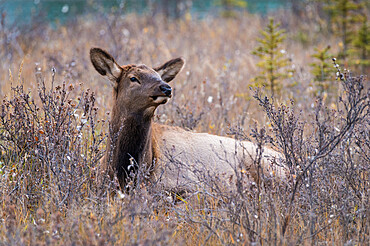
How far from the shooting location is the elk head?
4875 mm

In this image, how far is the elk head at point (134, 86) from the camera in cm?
488

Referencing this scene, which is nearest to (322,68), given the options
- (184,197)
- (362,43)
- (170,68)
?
(362,43)

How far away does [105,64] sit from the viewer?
17.5ft

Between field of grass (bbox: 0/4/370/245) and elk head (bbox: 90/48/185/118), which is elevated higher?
elk head (bbox: 90/48/185/118)

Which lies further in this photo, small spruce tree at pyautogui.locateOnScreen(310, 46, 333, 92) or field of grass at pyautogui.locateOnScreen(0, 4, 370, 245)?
small spruce tree at pyautogui.locateOnScreen(310, 46, 333, 92)

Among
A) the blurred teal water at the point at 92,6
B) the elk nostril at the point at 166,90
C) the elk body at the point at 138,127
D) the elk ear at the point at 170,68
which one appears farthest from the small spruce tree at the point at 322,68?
the blurred teal water at the point at 92,6

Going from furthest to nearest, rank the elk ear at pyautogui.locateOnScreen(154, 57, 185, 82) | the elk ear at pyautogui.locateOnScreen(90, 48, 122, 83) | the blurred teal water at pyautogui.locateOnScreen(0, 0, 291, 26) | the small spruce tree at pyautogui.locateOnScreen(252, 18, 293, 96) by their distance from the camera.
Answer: the blurred teal water at pyautogui.locateOnScreen(0, 0, 291, 26), the small spruce tree at pyautogui.locateOnScreen(252, 18, 293, 96), the elk ear at pyautogui.locateOnScreen(154, 57, 185, 82), the elk ear at pyautogui.locateOnScreen(90, 48, 122, 83)

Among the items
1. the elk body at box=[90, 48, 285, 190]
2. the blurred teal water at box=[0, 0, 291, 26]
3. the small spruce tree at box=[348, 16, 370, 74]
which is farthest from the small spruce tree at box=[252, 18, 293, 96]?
the blurred teal water at box=[0, 0, 291, 26]

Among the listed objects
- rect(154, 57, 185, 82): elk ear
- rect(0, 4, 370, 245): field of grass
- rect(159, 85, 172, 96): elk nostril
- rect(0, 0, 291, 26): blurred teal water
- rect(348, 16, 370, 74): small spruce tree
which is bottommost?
rect(0, 4, 370, 245): field of grass

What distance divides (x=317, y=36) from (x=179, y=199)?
10.7m

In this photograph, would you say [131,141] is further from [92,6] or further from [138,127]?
[92,6]

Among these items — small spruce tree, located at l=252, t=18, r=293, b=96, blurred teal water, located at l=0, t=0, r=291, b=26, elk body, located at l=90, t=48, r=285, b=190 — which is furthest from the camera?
blurred teal water, located at l=0, t=0, r=291, b=26

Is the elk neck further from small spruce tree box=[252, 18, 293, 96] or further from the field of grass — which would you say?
small spruce tree box=[252, 18, 293, 96]

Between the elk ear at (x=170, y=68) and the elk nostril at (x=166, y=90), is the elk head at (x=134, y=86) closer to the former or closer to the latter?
the elk nostril at (x=166, y=90)
